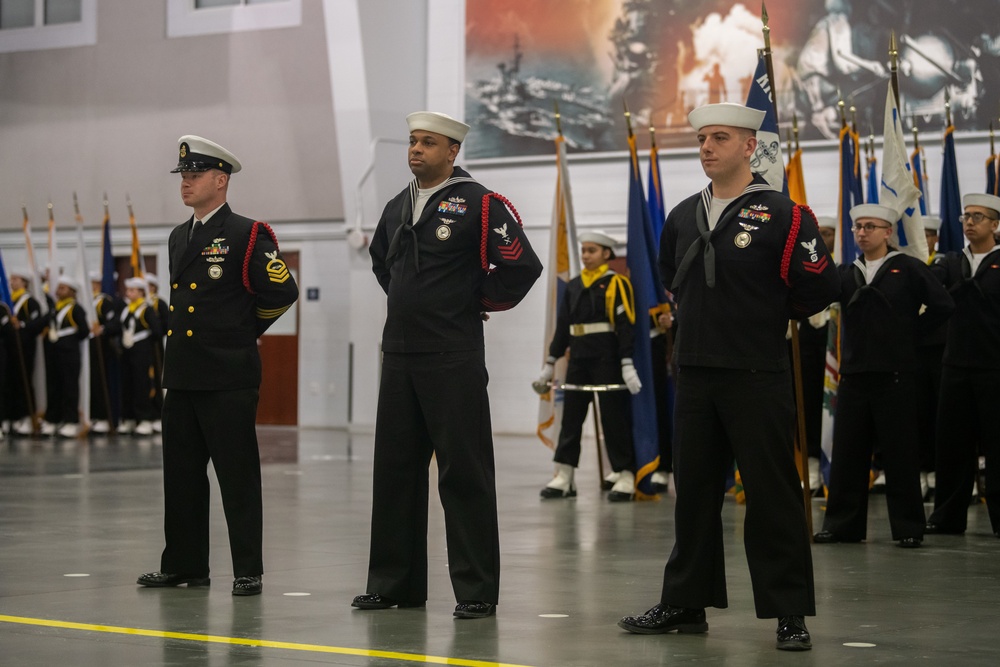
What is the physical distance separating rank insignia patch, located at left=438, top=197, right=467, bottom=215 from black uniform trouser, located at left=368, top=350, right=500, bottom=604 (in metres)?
0.56

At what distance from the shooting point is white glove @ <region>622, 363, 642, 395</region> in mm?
10742

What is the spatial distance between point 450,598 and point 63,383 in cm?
1331

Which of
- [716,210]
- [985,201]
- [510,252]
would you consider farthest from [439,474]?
[985,201]

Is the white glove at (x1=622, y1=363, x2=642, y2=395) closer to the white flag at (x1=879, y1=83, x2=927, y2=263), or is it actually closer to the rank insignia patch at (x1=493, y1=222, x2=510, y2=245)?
the white flag at (x1=879, y1=83, x2=927, y2=263)

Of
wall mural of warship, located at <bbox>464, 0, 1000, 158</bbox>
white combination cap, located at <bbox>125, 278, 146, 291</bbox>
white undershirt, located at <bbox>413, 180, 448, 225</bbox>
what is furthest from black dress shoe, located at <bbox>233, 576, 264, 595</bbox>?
white combination cap, located at <bbox>125, 278, 146, 291</bbox>

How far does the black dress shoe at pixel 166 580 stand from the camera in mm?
6326

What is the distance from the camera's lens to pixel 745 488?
5121mm

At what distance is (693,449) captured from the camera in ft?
17.0

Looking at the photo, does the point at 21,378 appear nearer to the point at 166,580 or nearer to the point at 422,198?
the point at 166,580

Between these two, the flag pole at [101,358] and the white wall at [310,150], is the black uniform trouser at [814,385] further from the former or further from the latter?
the flag pole at [101,358]

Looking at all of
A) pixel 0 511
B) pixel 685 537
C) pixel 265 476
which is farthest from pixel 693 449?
pixel 265 476

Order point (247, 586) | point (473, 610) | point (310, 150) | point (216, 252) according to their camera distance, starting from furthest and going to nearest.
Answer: point (310, 150)
point (216, 252)
point (247, 586)
point (473, 610)

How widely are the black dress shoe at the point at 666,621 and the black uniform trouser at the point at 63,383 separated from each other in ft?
46.8

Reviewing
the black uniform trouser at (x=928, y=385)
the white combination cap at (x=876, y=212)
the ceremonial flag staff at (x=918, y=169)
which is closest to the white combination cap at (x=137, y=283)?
the ceremonial flag staff at (x=918, y=169)
